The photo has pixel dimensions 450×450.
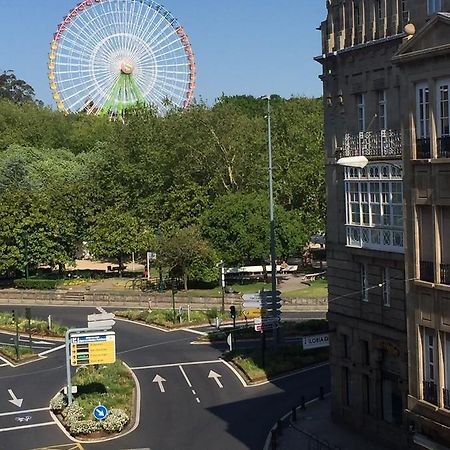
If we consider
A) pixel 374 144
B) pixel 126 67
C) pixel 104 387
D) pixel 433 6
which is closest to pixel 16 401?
pixel 104 387

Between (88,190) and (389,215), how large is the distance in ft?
192

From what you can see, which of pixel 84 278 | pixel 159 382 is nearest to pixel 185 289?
pixel 84 278

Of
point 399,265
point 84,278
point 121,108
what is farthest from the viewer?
point 121,108

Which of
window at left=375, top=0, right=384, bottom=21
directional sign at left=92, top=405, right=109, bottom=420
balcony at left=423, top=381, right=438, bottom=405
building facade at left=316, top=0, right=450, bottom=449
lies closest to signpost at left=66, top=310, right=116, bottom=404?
directional sign at left=92, top=405, right=109, bottom=420

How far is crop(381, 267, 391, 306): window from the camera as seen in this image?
112 ft

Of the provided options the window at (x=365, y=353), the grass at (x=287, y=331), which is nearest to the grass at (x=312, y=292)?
the grass at (x=287, y=331)

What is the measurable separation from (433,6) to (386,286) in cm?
1096

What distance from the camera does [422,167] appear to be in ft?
86.4

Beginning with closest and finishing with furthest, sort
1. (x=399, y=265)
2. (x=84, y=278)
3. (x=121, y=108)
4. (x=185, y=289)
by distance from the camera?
1. (x=399, y=265)
2. (x=185, y=289)
3. (x=84, y=278)
4. (x=121, y=108)

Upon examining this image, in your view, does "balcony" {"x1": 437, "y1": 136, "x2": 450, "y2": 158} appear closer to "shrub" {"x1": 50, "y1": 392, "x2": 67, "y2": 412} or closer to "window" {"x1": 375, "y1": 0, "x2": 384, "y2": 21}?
"window" {"x1": 375, "y1": 0, "x2": 384, "y2": 21}

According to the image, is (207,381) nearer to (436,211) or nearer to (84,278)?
(436,211)

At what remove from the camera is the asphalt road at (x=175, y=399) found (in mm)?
37750

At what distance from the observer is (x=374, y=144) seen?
34250mm

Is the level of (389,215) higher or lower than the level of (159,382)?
higher
